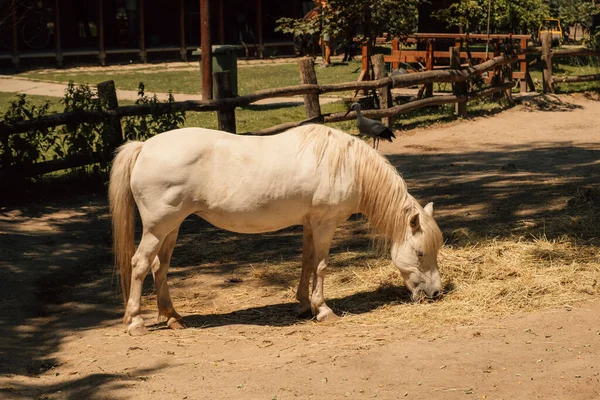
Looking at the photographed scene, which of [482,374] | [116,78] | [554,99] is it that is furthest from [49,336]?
[116,78]

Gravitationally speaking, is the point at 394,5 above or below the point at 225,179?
above

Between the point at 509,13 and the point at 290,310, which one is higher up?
the point at 509,13

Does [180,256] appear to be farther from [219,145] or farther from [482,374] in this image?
[482,374]

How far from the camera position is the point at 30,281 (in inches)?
274

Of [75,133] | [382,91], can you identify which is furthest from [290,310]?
[382,91]

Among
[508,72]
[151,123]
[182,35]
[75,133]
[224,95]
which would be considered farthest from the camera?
[182,35]

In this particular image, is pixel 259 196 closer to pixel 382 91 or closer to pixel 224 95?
pixel 224 95

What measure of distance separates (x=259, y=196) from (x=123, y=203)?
959mm

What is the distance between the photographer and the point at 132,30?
1107 inches

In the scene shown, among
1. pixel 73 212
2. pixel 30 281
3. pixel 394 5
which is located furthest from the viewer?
pixel 394 5

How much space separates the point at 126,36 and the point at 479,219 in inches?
883

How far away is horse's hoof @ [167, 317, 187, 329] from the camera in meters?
5.94

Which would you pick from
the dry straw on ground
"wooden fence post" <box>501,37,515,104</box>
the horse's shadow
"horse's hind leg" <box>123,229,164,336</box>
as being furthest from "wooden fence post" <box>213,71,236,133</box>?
"wooden fence post" <box>501,37,515,104</box>

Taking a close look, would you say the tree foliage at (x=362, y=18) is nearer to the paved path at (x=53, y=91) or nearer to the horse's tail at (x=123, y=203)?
the paved path at (x=53, y=91)
